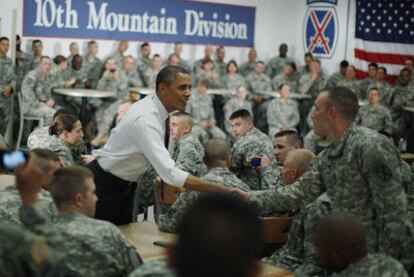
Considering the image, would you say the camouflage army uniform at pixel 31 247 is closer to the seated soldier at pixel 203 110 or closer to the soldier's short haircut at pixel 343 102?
the soldier's short haircut at pixel 343 102

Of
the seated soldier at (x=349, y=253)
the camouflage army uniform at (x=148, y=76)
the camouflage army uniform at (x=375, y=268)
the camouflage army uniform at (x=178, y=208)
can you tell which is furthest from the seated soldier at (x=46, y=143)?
the camouflage army uniform at (x=148, y=76)

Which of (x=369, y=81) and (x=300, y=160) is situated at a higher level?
(x=369, y=81)

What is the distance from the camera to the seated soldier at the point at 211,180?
15.4 ft

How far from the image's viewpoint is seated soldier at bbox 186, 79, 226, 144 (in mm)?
13414

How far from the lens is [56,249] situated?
2414mm

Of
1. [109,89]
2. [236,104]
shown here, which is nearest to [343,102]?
[109,89]

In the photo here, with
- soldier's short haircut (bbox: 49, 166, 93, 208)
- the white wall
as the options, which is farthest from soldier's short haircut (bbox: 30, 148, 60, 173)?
the white wall

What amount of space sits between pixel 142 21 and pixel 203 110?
2389 mm

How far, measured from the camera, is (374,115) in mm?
12930

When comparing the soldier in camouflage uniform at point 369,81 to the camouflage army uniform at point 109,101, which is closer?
the camouflage army uniform at point 109,101

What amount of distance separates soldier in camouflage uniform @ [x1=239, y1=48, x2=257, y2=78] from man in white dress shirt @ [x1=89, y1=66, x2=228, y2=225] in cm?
1115

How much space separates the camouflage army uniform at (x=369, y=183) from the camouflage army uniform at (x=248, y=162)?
7.91ft

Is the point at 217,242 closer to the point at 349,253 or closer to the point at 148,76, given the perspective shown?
the point at 349,253

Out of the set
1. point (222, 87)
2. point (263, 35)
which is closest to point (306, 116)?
point (222, 87)
